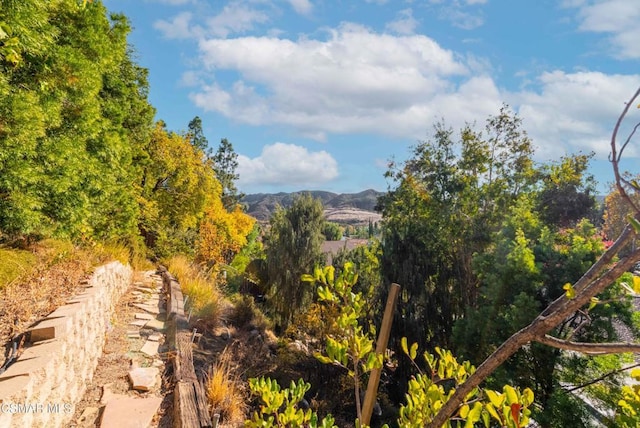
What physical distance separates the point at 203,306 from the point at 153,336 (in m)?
2.02

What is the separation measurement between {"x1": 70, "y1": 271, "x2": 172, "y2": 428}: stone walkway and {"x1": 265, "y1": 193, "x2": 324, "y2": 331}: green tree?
17.7 ft

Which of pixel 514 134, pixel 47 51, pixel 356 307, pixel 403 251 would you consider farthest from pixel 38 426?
pixel 514 134

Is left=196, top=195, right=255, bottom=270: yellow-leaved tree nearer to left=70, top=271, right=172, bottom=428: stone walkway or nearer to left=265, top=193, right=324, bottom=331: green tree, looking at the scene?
left=265, top=193, right=324, bottom=331: green tree

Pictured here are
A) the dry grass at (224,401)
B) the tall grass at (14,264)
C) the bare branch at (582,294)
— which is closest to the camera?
the bare branch at (582,294)

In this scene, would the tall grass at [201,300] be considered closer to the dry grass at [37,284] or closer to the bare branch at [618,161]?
the dry grass at [37,284]

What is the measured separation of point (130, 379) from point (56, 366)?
3.86ft

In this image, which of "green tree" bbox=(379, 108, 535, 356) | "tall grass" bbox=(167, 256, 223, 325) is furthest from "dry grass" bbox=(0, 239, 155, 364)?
"green tree" bbox=(379, 108, 535, 356)

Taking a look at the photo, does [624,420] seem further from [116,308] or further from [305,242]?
[305,242]

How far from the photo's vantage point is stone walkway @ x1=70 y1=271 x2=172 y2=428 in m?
3.05

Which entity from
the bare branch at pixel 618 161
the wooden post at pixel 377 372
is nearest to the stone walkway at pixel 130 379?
the wooden post at pixel 377 372

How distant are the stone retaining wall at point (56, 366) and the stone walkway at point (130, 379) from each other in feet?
0.43

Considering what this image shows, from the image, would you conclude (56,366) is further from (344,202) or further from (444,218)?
(344,202)

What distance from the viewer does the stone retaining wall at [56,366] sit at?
213cm

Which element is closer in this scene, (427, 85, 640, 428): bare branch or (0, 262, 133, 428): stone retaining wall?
(427, 85, 640, 428): bare branch
